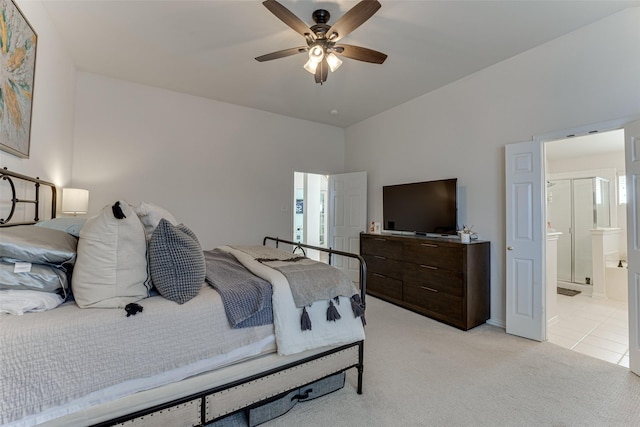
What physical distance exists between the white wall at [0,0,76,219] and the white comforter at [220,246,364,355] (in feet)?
6.49

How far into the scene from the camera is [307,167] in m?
5.13

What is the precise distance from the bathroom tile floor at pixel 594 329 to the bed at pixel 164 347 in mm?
2414

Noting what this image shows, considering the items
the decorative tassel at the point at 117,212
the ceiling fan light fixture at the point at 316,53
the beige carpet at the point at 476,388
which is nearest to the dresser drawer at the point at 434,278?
the beige carpet at the point at 476,388

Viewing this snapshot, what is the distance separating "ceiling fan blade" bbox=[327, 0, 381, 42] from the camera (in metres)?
1.84

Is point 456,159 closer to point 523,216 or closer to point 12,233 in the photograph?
point 523,216

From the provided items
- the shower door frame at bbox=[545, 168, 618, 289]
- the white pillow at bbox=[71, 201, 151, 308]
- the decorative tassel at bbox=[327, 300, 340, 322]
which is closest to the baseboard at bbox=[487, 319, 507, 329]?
the decorative tassel at bbox=[327, 300, 340, 322]

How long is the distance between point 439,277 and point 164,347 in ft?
9.60

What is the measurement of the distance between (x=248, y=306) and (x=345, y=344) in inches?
30.7

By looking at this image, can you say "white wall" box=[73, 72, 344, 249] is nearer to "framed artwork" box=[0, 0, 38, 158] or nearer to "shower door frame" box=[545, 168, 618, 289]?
"framed artwork" box=[0, 0, 38, 158]

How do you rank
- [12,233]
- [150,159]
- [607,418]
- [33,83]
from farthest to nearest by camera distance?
[150,159] < [33,83] < [607,418] < [12,233]

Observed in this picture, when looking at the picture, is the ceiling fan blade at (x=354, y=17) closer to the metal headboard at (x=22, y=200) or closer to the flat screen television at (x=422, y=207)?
the flat screen television at (x=422, y=207)

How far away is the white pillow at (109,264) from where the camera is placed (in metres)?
1.30

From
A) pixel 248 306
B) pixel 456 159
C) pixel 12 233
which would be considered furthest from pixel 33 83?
pixel 456 159

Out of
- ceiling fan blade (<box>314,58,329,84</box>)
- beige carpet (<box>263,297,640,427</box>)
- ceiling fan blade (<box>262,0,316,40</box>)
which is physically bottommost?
beige carpet (<box>263,297,640,427</box>)
